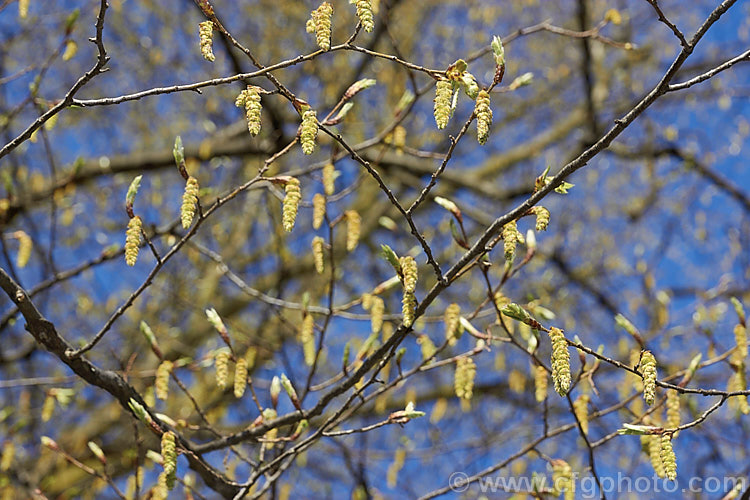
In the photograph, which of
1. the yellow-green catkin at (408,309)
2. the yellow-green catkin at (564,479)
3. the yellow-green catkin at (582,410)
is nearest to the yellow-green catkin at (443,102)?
the yellow-green catkin at (408,309)

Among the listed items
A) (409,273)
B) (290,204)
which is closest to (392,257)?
(409,273)

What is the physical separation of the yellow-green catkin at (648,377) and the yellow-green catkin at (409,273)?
56 centimetres

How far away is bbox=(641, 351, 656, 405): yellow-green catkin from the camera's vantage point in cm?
159

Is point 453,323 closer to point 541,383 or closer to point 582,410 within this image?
point 541,383

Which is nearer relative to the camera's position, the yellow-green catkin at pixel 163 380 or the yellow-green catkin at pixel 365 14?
the yellow-green catkin at pixel 365 14

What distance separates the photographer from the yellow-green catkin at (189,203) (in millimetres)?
1792

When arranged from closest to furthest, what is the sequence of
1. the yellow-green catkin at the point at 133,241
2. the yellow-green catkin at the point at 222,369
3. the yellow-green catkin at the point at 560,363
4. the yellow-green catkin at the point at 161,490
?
the yellow-green catkin at the point at 560,363, the yellow-green catkin at the point at 133,241, the yellow-green catkin at the point at 161,490, the yellow-green catkin at the point at 222,369

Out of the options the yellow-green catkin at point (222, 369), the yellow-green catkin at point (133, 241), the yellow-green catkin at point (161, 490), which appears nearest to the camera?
the yellow-green catkin at point (133, 241)

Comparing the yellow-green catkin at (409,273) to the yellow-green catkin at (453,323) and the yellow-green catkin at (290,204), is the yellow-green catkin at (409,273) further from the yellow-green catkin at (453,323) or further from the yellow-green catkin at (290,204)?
the yellow-green catkin at (453,323)

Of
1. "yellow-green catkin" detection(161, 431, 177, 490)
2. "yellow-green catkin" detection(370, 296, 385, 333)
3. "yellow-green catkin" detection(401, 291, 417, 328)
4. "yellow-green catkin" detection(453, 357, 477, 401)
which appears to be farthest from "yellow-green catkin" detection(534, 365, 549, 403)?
"yellow-green catkin" detection(161, 431, 177, 490)

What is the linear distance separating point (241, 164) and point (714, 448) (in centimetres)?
400

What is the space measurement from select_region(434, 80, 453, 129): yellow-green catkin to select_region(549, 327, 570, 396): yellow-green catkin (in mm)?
534

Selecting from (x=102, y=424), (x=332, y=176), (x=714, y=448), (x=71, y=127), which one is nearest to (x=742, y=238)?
(x=714, y=448)

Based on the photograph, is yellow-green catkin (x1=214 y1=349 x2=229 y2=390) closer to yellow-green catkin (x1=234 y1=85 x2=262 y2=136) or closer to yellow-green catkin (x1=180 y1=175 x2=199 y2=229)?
yellow-green catkin (x1=180 y1=175 x2=199 y2=229)
